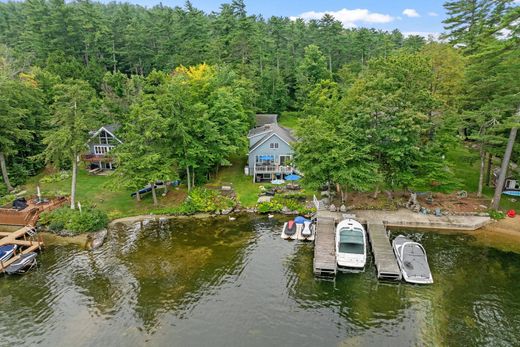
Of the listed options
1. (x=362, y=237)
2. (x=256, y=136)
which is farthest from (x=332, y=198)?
(x=256, y=136)

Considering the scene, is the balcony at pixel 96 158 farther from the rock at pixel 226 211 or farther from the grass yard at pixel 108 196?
the rock at pixel 226 211

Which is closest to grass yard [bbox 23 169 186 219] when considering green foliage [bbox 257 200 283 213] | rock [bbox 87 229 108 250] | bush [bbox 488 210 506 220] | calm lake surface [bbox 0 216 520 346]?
rock [bbox 87 229 108 250]

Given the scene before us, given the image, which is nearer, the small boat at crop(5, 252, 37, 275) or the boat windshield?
the small boat at crop(5, 252, 37, 275)

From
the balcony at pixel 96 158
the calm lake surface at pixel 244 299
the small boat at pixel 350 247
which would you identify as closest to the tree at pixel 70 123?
the calm lake surface at pixel 244 299

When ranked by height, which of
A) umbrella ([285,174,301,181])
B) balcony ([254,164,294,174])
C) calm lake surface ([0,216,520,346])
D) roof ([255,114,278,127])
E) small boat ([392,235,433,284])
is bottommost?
calm lake surface ([0,216,520,346])

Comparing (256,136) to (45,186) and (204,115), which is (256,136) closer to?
(204,115)

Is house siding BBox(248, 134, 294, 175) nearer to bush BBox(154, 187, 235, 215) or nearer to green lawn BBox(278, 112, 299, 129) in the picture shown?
bush BBox(154, 187, 235, 215)

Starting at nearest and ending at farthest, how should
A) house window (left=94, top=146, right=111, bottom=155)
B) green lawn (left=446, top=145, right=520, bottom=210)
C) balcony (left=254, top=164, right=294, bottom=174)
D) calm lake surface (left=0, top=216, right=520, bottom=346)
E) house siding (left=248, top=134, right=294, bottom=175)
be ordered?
calm lake surface (left=0, top=216, right=520, bottom=346), green lawn (left=446, top=145, right=520, bottom=210), balcony (left=254, top=164, right=294, bottom=174), house siding (left=248, top=134, right=294, bottom=175), house window (left=94, top=146, right=111, bottom=155)

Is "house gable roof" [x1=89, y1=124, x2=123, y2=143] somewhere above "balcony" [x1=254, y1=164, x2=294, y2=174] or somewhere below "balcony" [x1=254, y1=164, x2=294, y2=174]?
above
